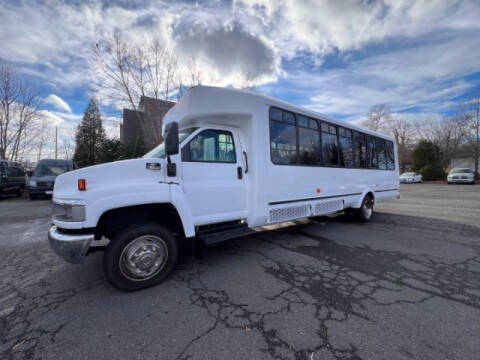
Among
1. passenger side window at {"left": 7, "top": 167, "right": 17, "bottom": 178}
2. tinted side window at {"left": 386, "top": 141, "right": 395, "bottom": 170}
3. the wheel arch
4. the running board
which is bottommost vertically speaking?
the running board

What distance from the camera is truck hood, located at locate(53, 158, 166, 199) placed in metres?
2.59

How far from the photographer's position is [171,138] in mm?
2797

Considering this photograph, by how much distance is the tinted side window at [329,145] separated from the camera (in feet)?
17.3

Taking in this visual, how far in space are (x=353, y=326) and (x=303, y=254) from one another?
1906mm

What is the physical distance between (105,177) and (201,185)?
1281 mm

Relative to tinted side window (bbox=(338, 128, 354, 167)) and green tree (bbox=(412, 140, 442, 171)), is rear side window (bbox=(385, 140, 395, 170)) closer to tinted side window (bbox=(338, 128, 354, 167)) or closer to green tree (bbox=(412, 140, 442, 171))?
tinted side window (bbox=(338, 128, 354, 167))

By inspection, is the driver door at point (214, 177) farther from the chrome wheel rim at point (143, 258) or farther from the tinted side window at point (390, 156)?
the tinted side window at point (390, 156)

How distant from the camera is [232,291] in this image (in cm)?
281

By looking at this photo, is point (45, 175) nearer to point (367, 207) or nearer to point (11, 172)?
point (11, 172)

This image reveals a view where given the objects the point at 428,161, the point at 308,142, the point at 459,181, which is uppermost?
Answer: the point at 428,161

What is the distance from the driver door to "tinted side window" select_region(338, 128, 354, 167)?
341 centimetres

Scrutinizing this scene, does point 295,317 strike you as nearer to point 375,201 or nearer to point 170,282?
point 170,282

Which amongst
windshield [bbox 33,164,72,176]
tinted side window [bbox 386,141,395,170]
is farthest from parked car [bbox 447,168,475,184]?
windshield [bbox 33,164,72,176]

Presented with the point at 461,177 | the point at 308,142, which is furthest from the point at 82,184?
the point at 461,177
